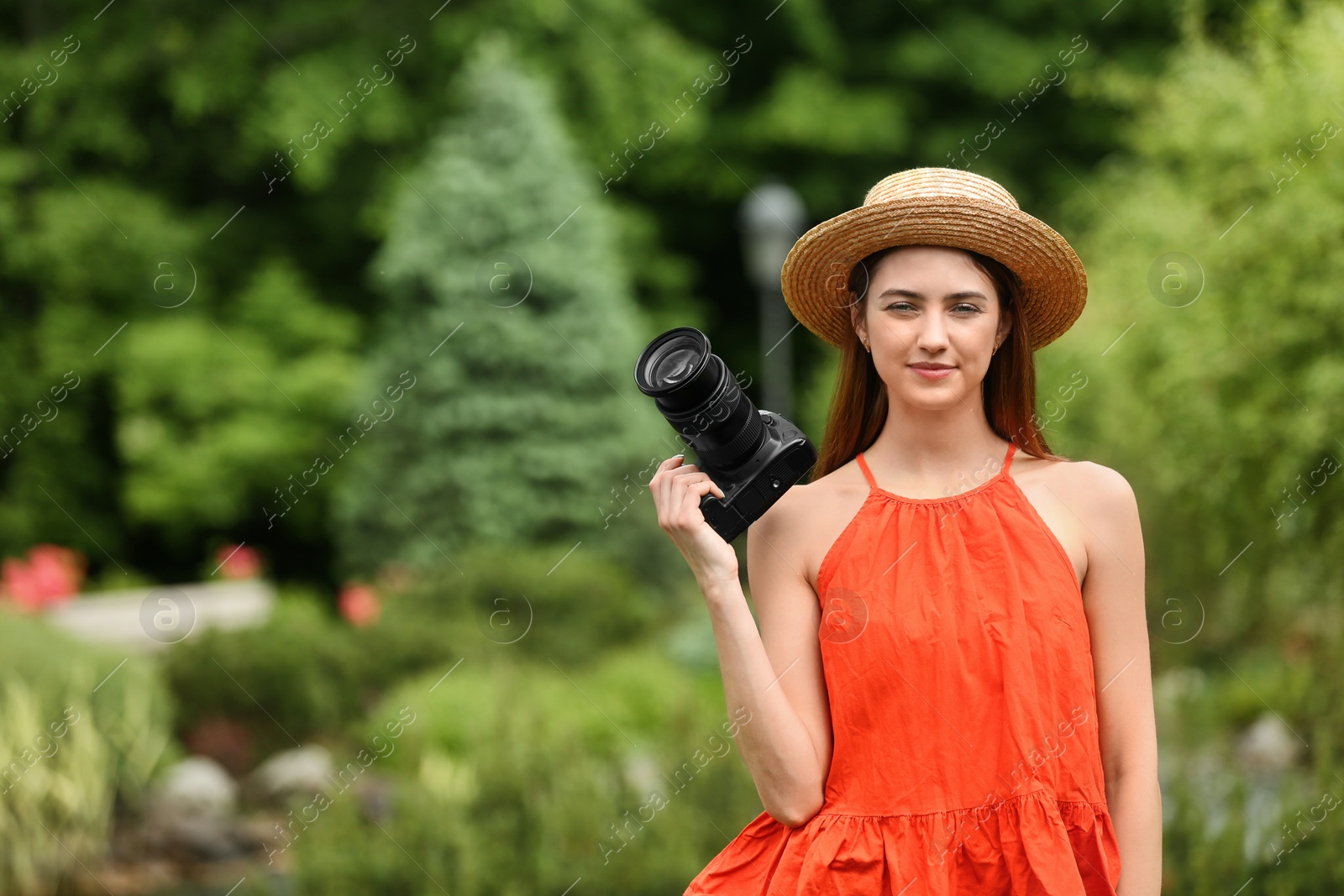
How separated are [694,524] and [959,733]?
1.61 ft

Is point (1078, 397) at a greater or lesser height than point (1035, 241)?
greater

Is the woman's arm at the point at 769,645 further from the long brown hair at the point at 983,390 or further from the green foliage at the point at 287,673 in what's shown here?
the green foliage at the point at 287,673

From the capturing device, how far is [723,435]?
205 cm

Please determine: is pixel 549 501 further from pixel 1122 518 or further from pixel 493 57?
pixel 1122 518

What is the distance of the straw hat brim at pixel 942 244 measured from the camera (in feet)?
6.61

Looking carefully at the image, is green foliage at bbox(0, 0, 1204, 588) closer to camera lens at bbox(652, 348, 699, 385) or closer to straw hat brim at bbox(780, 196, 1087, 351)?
straw hat brim at bbox(780, 196, 1087, 351)

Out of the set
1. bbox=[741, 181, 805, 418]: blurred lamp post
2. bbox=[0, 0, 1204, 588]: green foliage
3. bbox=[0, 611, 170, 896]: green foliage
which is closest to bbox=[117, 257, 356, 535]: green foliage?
bbox=[0, 0, 1204, 588]: green foliage

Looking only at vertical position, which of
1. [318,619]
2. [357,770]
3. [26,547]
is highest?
[26,547]

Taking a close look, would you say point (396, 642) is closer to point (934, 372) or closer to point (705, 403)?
point (705, 403)

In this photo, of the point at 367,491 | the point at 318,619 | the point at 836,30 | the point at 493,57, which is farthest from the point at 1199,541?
the point at 836,30

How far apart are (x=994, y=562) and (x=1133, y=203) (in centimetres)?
683

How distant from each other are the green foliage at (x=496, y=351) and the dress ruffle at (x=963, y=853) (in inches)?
445

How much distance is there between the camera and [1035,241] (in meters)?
2.06

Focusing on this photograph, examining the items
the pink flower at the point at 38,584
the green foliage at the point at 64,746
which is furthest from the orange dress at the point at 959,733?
the pink flower at the point at 38,584
